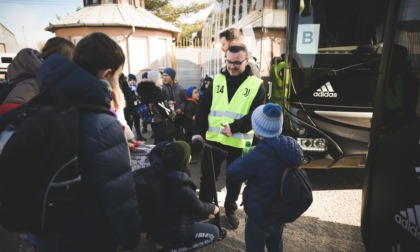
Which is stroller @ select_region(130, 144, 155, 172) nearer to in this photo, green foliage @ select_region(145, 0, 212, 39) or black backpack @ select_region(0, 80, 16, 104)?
black backpack @ select_region(0, 80, 16, 104)

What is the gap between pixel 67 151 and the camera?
1.17m

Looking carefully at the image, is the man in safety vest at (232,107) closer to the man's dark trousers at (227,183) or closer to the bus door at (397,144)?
the man's dark trousers at (227,183)

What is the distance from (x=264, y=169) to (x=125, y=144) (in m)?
1.03

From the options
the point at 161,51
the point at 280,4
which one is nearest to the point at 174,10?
the point at 161,51

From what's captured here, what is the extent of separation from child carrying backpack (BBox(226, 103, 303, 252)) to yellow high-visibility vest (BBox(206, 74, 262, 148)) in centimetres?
69

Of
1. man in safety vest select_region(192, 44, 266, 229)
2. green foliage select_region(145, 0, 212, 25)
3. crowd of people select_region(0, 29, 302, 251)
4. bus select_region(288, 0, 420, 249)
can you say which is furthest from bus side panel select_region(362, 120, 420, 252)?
green foliage select_region(145, 0, 212, 25)

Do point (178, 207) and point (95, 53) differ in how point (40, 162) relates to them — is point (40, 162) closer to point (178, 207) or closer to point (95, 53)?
point (95, 53)

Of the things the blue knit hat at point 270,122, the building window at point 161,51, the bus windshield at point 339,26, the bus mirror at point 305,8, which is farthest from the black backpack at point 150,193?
the building window at point 161,51

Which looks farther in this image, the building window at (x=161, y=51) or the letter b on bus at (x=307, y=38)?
the building window at (x=161, y=51)

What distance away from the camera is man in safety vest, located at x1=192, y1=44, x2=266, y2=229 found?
2777 millimetres

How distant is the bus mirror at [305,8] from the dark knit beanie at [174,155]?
2604 mm

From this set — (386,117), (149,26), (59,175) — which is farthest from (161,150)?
(149,26)

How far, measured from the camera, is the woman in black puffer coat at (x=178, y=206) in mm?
2072

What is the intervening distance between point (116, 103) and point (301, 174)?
1.44m
